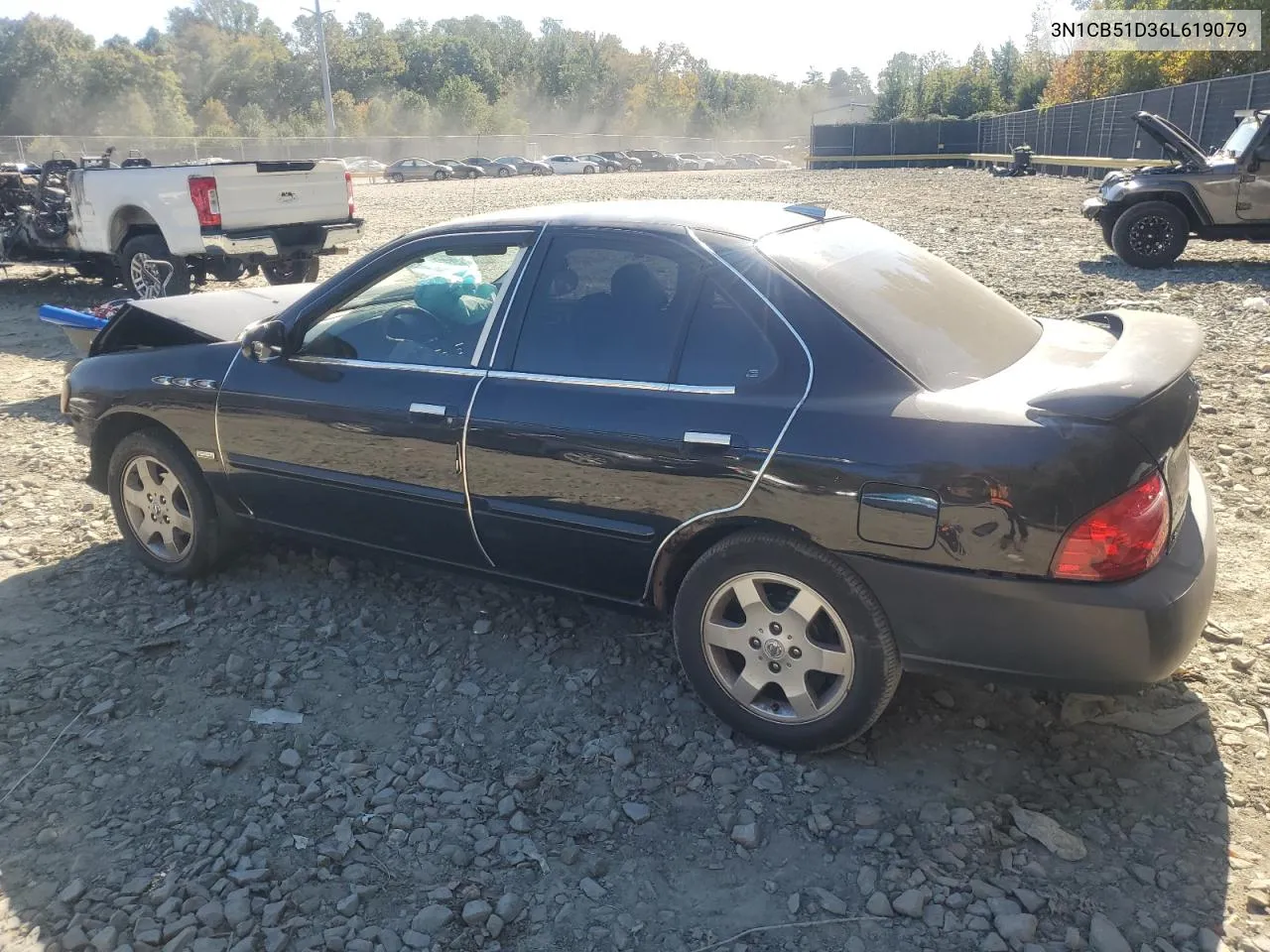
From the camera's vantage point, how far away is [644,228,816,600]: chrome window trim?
2918mm

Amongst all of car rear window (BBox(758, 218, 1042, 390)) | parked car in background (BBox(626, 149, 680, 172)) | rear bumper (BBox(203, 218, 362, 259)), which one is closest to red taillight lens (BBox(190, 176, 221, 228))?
rear bumper (BBox(203, 218, 362, 259))

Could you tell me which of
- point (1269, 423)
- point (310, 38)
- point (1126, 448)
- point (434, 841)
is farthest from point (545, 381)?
point (310, 38)

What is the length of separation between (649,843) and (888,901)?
66cm

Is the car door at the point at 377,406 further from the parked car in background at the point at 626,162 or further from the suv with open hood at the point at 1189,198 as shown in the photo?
the parked car in background at the point at 626,162

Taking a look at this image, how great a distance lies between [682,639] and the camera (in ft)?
10.6

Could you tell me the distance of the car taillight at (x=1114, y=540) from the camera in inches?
103

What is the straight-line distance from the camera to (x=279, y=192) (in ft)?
33.9

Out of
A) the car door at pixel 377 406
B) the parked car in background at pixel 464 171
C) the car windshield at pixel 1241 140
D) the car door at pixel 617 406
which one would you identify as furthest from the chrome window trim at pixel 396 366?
the parked car in background at pixel 464 171

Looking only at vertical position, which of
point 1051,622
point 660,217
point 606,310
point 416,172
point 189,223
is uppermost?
point 416,172

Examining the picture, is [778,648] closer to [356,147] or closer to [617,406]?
[617,406]

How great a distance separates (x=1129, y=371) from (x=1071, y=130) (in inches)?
1474

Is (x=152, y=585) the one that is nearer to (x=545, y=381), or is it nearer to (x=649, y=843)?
(x=545, y=381)

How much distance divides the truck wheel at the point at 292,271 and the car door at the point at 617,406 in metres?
8.52

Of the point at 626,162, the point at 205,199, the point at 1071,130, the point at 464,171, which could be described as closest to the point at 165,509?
the point at 205,199
